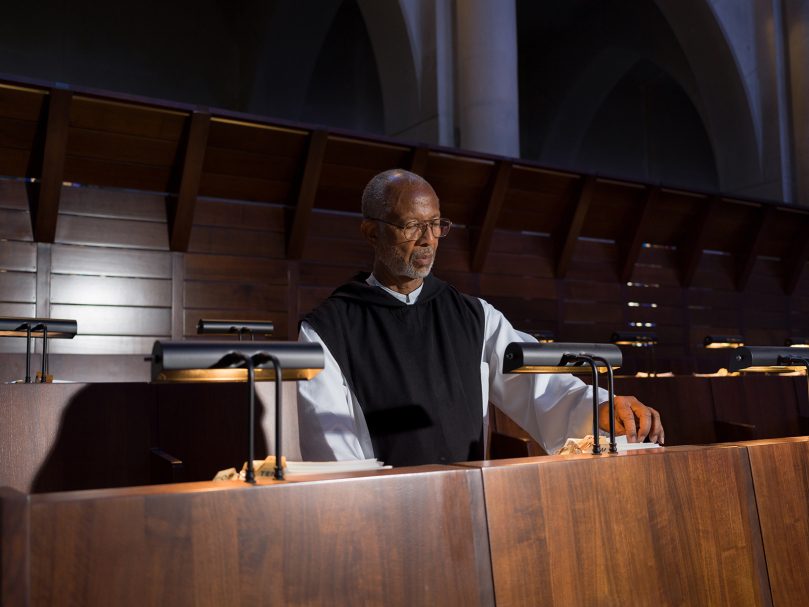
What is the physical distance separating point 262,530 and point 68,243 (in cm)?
626

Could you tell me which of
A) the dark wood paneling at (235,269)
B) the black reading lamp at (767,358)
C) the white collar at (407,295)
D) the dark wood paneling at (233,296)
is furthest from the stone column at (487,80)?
the black reading lamp at (767,358)

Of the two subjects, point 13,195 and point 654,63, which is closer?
point 13,195

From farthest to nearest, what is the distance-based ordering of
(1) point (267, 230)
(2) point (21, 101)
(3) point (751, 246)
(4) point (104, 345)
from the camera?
1. (3) point (751, 246)
2. (1) point (267, 230)
3. (4) point (104, 345)
4. (2) point (21, 101)

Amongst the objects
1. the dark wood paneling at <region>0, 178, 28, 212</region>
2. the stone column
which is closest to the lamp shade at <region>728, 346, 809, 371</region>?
the dark wood paneling at <region>0, 178, 28, 212</region>

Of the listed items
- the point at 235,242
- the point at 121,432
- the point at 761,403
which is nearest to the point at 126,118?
the point at 235,242

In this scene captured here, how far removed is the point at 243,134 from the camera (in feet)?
23.7

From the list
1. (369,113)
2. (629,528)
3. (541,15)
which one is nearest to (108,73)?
(369,113)

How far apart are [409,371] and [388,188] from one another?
63 cm

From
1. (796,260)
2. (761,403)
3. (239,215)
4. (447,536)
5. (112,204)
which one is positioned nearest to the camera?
(447,536)

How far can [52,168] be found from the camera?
6551mm

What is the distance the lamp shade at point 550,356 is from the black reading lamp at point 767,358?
1.84ft

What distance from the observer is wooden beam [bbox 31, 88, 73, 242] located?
20.8 feet

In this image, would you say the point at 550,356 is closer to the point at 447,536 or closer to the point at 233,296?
the point at 447,536

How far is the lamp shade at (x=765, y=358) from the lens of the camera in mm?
2367
